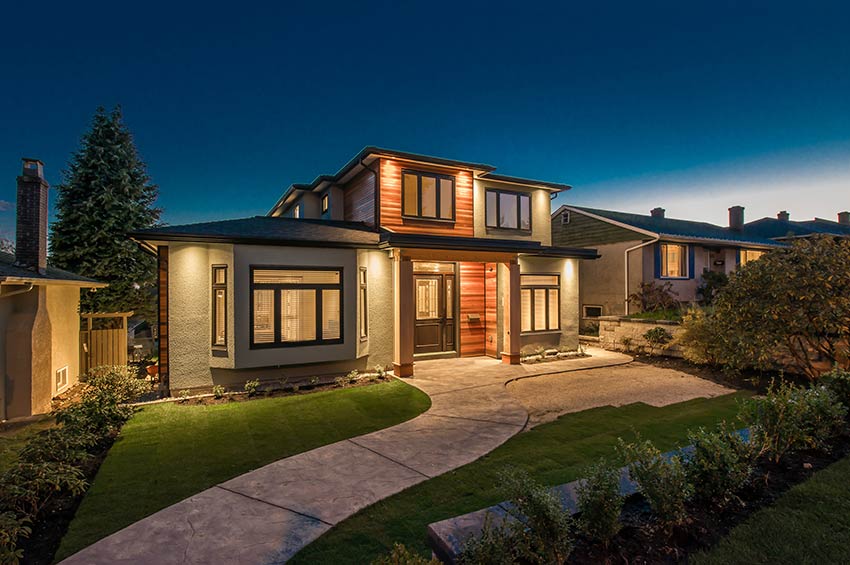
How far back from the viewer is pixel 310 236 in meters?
8.57

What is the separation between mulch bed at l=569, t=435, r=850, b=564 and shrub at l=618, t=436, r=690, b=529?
0.36ft

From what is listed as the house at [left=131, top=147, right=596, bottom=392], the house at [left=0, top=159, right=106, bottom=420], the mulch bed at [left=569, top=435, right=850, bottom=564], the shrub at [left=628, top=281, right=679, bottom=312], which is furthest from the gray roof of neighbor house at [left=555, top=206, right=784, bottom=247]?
the house at [left=0, top=159, right=106, bottom=420]

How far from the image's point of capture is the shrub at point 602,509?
2412 millimetres

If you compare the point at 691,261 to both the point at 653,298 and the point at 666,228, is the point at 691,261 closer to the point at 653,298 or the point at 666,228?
the point at 666,228

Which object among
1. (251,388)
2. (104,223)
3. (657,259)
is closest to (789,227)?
(657,259)

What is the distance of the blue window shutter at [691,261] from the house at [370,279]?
803 cm

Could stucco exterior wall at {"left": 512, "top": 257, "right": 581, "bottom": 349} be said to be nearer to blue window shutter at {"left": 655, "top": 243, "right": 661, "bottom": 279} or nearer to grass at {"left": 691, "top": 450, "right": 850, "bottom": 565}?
blue window shutter at {"left": 655, "top": 243, "right": 661, "bottom": 279}

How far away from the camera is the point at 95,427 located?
5422 mm

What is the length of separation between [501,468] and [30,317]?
7.97 meters

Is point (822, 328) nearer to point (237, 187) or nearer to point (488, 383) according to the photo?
point (488, 383)

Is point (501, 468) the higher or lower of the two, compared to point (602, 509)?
lower

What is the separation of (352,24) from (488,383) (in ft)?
47.3

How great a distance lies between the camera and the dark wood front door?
10828mm

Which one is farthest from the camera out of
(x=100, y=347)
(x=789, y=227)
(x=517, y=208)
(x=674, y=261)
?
(x=789, y=227)
